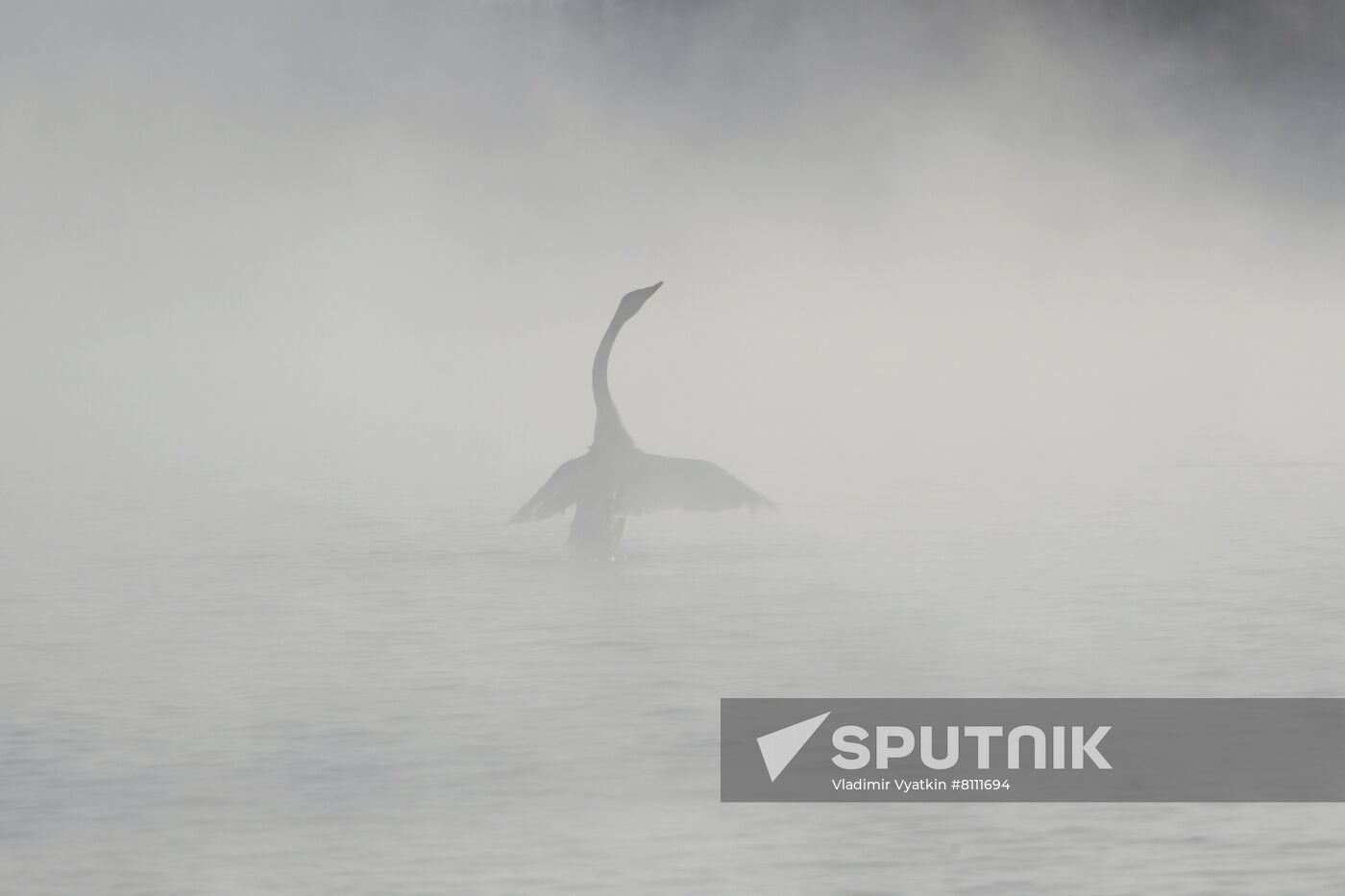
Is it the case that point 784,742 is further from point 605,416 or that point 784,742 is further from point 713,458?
point 713,458

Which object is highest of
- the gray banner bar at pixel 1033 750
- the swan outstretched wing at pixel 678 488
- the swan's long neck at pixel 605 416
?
the swan's long neck at pixel 605 416

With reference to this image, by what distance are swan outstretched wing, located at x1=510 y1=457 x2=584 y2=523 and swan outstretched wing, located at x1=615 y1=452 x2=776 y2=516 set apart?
0.30 m

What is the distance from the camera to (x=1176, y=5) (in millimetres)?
87688

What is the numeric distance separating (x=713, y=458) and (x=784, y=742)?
14.7 metres

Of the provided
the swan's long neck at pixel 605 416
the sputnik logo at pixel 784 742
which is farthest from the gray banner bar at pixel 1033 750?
the swan's long neck at pixel 605 416

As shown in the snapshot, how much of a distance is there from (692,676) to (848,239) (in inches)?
3284

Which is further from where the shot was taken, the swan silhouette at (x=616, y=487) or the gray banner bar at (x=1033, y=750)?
the swan silhouette at (x=616, y=487)

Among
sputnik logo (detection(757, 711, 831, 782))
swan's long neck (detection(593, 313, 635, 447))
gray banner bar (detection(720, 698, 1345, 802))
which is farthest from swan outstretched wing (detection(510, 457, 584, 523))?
sputnik logo (detection(757, 711, 831, 782))

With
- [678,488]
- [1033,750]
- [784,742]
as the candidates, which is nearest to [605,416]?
[678,488]

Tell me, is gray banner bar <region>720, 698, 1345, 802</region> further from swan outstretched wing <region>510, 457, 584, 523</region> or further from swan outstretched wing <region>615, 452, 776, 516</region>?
swan outstretched wing <region>510, 457, 584, 523</region>

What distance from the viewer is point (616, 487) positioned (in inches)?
640

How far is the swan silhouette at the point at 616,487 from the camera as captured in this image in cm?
1596

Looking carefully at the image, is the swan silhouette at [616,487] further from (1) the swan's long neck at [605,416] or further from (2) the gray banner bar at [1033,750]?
(2) the gray banner bar at [1033,750]

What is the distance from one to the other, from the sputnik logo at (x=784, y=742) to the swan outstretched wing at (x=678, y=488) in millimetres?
3627
